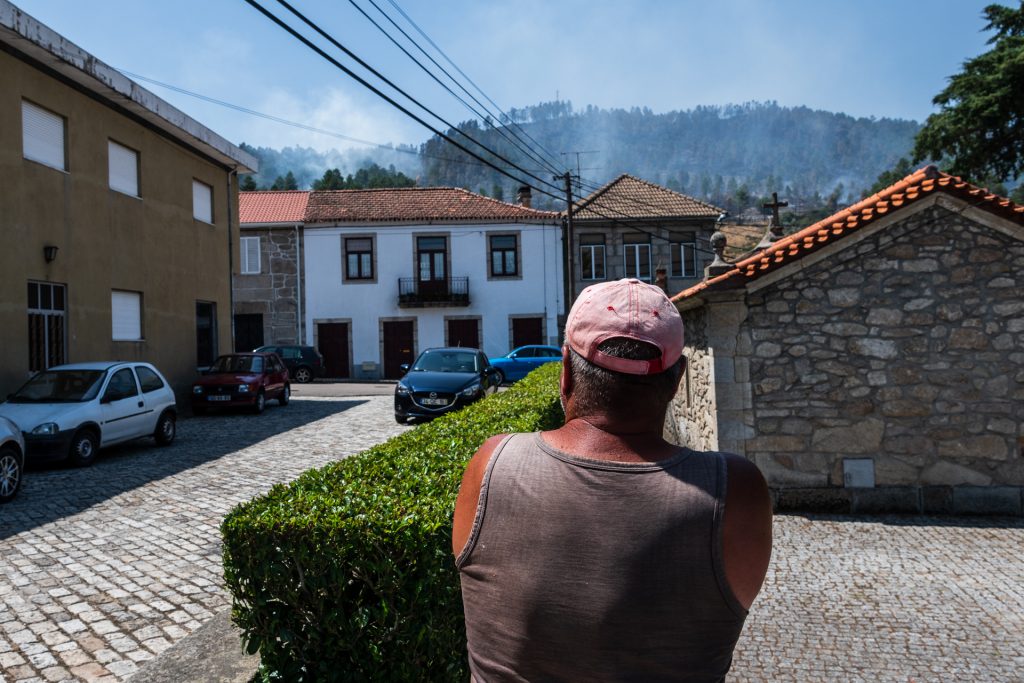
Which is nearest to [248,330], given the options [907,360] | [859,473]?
[859,473]

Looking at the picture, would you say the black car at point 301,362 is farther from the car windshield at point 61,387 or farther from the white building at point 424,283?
the car windshield at point 61,387

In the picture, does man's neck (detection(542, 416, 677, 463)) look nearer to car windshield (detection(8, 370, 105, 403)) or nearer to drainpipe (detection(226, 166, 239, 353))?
car windshield (detection(8, 370, 105, 403))

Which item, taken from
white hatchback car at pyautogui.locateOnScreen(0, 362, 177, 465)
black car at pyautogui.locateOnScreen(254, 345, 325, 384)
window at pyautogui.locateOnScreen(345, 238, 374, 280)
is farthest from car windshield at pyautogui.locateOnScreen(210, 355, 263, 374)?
window at pyautogui.locateOnScreen(345, 238, 374, 280)

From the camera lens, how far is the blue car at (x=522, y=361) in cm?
2734

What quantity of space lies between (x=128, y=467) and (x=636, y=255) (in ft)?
87.2

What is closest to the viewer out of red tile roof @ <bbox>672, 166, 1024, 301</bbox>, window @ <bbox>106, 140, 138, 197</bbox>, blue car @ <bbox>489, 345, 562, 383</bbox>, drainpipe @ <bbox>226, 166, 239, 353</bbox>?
red tile roof @ <bbox>672, 166, 1024, 301</bbox>

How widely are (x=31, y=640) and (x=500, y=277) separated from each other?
29591 millimetres

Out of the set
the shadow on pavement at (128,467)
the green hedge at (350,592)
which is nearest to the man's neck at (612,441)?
the green hedge at (350,592)

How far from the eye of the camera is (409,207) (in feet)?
114

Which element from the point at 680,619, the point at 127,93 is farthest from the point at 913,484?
the point at 127,93

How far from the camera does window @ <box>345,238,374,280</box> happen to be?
111 feet

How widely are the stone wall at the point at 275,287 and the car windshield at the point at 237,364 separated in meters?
15.0

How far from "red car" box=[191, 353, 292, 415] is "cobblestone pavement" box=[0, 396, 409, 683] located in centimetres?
428

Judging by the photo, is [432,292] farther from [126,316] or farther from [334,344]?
[126,316]
